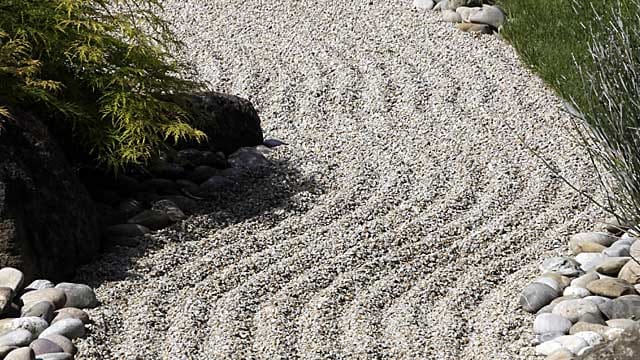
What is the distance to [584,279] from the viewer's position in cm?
425

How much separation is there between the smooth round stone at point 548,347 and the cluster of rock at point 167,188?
1.75 m

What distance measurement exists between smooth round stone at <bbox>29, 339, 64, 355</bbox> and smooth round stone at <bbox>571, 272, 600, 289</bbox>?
2017mm

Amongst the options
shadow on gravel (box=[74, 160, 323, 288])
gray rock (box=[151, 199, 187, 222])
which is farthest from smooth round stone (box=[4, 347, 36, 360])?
gray rock (box=[151, 199, 187, 222])

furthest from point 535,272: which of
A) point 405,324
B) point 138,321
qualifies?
point 138,321

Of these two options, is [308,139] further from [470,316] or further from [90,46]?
[470,316]

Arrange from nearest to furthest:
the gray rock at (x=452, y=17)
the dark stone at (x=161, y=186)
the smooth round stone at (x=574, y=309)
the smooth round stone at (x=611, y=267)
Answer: the smooth round stone at (x=574, y=309) → the smooth round stone at (x=611, y=267) → the dark stone at (x=161, y=186) → the gray rock at (x=452, y=17)

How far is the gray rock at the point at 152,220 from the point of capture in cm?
466

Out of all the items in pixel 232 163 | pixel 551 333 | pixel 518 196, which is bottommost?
pixel 551 333

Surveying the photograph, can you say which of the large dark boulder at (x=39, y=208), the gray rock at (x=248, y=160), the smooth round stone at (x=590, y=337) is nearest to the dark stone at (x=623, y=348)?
the smooth round stone at (x=590, y=337)

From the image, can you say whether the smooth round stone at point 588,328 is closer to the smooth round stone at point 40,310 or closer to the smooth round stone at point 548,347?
the smooth round stone at point 548,347

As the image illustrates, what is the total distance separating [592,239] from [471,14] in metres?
3.35

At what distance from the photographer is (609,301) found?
404cm

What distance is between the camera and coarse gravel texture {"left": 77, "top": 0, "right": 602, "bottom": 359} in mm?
3900

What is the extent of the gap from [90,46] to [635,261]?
246 centimetres
